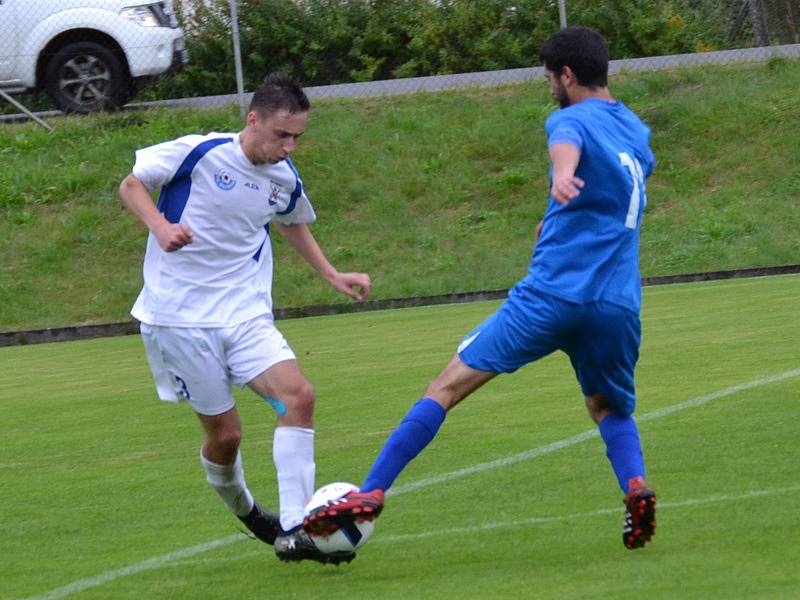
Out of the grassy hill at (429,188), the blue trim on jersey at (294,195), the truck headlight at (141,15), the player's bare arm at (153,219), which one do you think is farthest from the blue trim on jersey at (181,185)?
the truck headlight at (141,15)

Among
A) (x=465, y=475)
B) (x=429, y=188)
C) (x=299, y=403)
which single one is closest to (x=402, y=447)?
(x=299, y=403)

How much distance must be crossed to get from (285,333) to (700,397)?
796cm

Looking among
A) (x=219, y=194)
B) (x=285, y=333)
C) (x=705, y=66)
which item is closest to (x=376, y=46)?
(x=705, y=66)

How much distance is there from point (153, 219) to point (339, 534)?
1368 millimetres

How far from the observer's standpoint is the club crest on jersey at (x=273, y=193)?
20.0ft

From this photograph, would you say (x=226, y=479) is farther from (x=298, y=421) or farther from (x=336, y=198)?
(x=336, y=198)

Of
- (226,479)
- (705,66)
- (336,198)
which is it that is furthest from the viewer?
(705,66)

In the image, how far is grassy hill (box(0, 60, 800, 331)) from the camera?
1988 cm

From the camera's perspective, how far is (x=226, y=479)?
6109 mm

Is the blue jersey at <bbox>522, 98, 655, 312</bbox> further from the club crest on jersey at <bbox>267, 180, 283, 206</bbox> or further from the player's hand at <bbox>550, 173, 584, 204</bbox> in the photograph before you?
the club crest on jersey at <bbox>267, 180, 283, 206</bbox>

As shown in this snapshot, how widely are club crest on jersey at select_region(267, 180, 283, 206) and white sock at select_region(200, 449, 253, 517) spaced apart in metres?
1.03

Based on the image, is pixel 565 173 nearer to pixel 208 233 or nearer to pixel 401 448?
pixel 401 448

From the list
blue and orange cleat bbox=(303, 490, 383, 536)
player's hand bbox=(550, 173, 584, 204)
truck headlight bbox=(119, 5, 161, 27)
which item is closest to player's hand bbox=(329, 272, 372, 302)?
blue and orange cleat bbox=(303, 490, 383, 536)

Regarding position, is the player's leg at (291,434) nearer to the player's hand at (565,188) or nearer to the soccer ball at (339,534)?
the soccer ball at (339,534)
